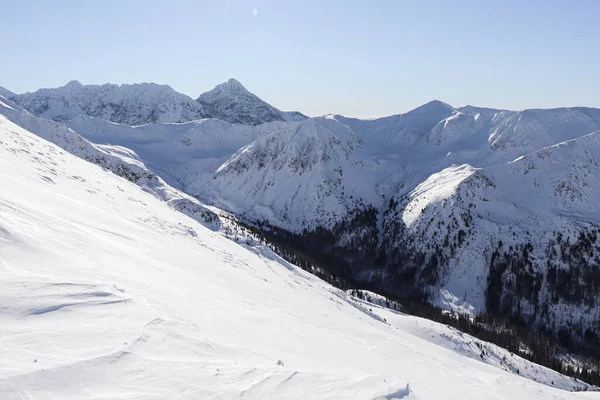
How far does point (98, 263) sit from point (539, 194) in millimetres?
201283

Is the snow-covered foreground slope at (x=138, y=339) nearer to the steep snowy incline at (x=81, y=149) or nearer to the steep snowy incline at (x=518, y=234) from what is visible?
the steep snowy incline at (x=518, y=234)

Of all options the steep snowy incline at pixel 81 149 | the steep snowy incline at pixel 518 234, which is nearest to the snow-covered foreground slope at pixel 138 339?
the steep snowy incline at pixel 518 234

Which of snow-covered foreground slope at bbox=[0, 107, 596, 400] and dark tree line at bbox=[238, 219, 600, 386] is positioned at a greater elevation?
snow-covered foreground slope at bbox=[0, 107, 596, 400]

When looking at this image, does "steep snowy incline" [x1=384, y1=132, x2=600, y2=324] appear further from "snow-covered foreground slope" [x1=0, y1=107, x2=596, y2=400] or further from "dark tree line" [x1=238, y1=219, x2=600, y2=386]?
"snow-covered foreground slope" [x1=0, y1=107, x2=596, y2=400]

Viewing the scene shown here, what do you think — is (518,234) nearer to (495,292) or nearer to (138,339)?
(495,292)

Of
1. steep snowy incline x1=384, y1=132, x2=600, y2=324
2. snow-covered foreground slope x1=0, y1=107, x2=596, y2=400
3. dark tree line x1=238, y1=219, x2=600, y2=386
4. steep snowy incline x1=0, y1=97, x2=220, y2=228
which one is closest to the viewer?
snow-covered foreground slope x1=0, y1=107, x2=596, y2=400

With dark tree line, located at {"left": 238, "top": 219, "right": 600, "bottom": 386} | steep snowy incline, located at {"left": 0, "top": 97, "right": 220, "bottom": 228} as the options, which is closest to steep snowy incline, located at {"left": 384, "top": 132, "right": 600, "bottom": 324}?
dark tree line, located at {"left": 238, "top": 219, "right": 600, "bottom": 386}

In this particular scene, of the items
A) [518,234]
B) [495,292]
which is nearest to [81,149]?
[495,292]

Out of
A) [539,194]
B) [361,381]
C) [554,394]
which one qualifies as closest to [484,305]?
[539,194]

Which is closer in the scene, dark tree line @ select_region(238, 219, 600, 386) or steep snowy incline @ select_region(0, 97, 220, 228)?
dark tree line @ select_region(238, 219, 600, 386)

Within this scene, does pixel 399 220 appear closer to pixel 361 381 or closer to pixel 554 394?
pixel 554 394

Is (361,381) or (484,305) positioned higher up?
(361,381)

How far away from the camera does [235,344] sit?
14.2 meters

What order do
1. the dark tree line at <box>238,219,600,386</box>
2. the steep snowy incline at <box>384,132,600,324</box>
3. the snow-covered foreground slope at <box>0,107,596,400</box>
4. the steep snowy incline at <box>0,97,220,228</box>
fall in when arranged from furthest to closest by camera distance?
the steep snowy incline at <box>0,97,220,228</box> → the steep snowy incline at <box>384,132,600,324</box> → the dark tree line at <box>238,219,600,386</box> → the snow-covered foreground slope at <box>0,107,596,400</box>
